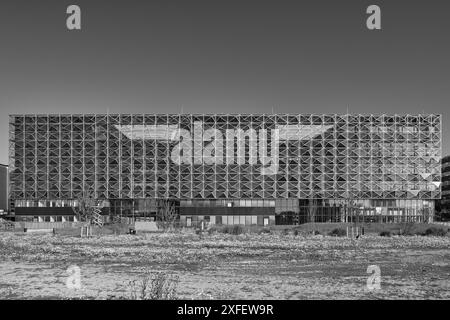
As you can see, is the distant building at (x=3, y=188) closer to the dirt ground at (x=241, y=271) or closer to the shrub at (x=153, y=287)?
the dirt ground at (x=241, y=271)

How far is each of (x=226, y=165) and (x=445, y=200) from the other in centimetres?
6614

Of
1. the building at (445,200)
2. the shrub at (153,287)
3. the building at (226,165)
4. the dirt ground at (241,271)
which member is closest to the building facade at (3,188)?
the building at (226,165)

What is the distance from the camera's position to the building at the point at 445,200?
390 feet

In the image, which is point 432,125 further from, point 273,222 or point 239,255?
point 239,255

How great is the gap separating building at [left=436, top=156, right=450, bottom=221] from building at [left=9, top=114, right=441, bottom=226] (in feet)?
90.1

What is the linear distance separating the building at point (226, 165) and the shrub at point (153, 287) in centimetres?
6958

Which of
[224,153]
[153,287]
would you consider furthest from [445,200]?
[153,287]

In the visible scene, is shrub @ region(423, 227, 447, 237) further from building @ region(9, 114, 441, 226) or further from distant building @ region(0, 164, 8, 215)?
distant building @ region(0, 164, 8, 215)

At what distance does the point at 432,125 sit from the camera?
94750 millimetres

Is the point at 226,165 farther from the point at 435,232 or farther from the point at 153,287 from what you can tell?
the point at 153,287

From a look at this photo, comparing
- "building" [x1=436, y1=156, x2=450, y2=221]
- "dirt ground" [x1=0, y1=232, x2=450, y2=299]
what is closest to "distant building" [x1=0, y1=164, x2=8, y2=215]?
"dirt ground" [x1=0, y1=232, x2=450, y2=299]

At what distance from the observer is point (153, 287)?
16.6 metres
